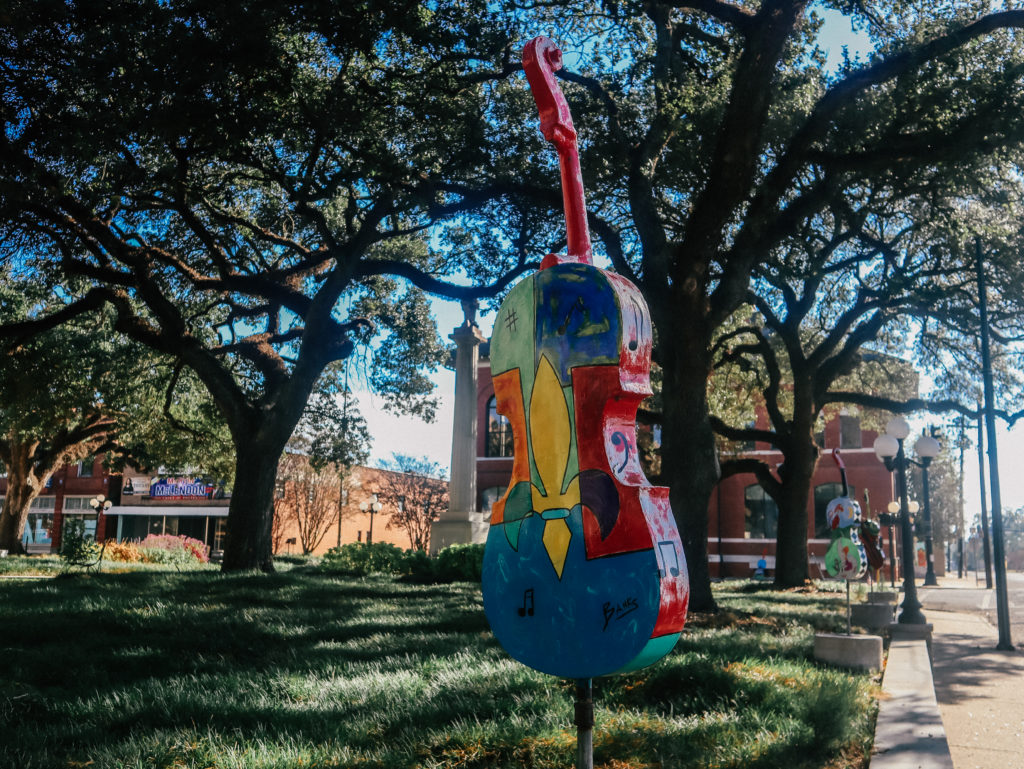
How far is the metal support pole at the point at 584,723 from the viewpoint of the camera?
10.00 ft

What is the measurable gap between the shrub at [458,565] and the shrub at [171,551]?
9.37 metres

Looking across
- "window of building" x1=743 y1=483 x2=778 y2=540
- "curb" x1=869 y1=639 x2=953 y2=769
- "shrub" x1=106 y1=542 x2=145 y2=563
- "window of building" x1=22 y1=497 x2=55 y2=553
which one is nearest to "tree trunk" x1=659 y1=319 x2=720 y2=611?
"curb" x1=869 y1=639 x2=953 y2=769

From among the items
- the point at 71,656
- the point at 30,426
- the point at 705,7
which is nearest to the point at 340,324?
the point at 705,7

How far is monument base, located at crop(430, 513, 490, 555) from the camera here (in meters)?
22.3

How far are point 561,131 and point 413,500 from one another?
42.1 meters

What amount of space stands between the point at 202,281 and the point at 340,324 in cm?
282

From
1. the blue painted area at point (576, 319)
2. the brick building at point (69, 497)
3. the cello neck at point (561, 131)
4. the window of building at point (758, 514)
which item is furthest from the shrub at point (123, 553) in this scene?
the brick building at point (69, 497)

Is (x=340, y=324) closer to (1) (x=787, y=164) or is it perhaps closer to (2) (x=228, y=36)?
(2) (x=228, y=36)

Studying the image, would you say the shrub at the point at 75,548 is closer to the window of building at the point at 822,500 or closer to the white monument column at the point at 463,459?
the white monument column at the point at 463,459

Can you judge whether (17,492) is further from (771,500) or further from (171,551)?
(771,500)

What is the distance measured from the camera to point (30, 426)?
24.0m

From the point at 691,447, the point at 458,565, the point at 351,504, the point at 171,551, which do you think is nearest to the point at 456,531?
the point at 458,565

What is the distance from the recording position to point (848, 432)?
132 ft

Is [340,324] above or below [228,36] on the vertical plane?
below
